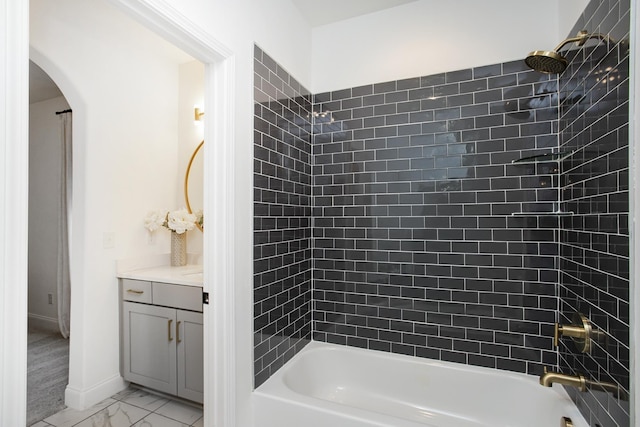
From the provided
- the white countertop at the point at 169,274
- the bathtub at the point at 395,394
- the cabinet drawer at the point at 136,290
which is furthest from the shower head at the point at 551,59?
the cabinet drawer at the point at 136,290

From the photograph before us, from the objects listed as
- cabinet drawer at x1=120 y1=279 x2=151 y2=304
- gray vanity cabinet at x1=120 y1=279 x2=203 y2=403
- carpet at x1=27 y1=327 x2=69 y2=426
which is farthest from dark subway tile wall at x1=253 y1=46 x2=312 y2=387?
carpet at x1=27 y1=327 x2=69 y2=426

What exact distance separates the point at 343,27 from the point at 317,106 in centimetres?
55

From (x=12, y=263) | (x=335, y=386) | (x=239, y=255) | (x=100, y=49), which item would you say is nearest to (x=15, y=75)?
(x=12, y=263)

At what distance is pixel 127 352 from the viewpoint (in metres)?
2.55

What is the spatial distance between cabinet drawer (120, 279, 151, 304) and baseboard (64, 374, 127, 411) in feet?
1.98

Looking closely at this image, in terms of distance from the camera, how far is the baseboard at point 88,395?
7.69 ft

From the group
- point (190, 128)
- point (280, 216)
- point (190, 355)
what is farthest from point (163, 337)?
point (190, 128)

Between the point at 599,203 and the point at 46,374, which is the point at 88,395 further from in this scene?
the point at 599,203

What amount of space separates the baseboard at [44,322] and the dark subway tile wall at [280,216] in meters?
3.35

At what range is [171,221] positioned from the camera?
111 inches

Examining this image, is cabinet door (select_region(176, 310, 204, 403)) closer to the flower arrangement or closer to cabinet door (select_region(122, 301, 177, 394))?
cabinet door (select_region(122, 301, 177, 394))

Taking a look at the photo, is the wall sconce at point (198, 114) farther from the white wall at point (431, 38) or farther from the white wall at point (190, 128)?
the white wall at point (431, 38)

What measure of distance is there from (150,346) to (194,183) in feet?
4.39

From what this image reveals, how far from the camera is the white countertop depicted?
2.33 metres
